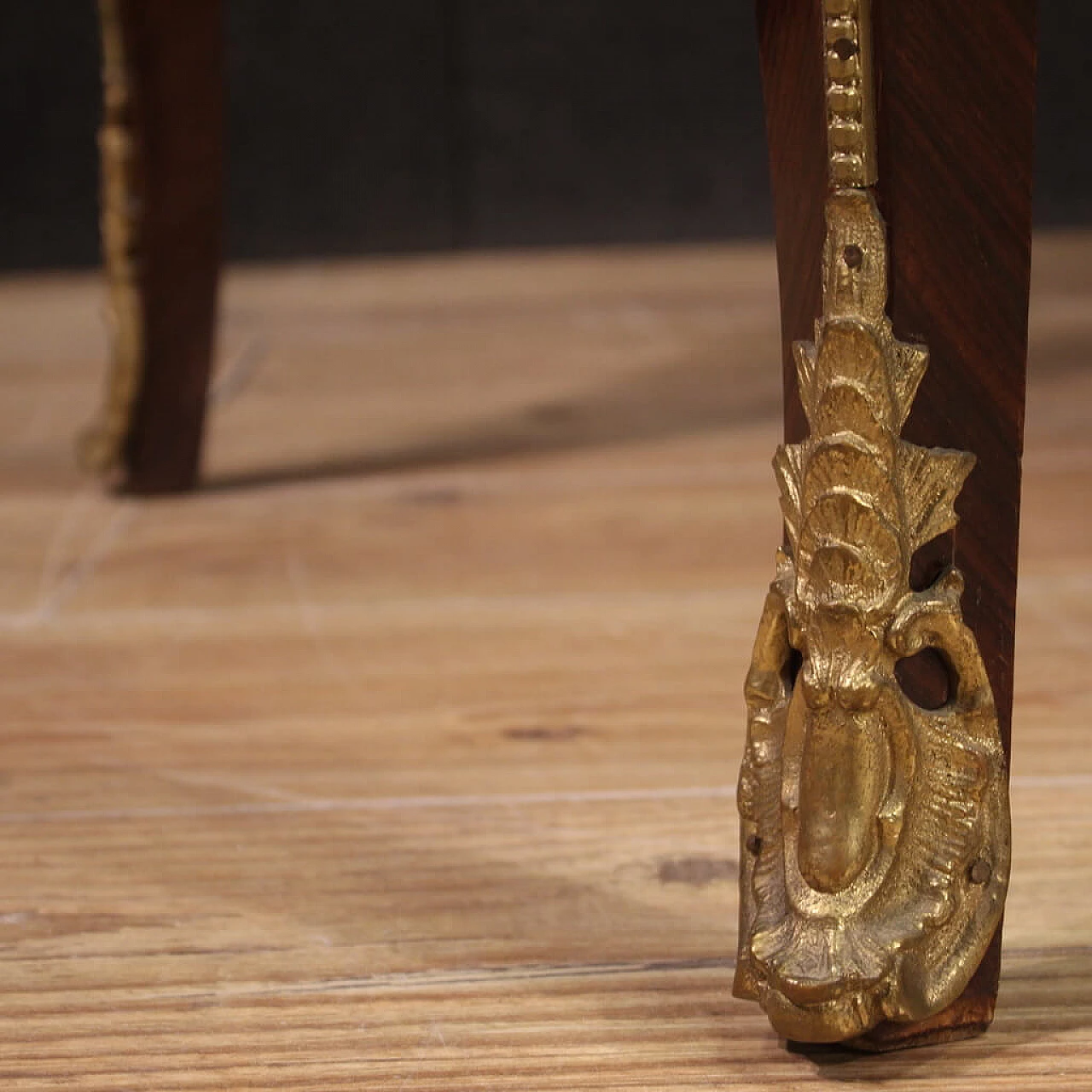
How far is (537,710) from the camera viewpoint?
508 mm

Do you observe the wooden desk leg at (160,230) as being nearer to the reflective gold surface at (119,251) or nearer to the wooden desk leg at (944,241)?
the reflective gold surface at (119,251)

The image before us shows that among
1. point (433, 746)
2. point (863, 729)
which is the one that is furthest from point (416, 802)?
point (863, 729)

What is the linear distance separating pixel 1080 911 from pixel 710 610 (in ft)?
0.76

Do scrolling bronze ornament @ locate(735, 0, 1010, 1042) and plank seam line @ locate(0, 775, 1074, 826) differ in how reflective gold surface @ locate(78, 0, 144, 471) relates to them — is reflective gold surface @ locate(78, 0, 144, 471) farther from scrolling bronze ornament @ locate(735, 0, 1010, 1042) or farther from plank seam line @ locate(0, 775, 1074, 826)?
scrolling bronze ornament @ locate(735, 0, 1010, 1042)

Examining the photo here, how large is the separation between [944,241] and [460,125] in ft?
4.20

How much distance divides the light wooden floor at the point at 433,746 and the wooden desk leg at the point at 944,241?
56 mm

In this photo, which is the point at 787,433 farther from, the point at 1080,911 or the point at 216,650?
the point at 216,650

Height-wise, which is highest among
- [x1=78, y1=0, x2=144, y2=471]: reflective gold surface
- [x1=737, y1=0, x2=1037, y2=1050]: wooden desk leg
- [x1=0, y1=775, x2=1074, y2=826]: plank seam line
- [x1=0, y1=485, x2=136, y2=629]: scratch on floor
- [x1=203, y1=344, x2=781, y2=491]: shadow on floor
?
[x1=737, y1=0, x2=1037, y2=1050]: wooden desk leg

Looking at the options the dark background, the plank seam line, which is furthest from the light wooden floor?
the dark background

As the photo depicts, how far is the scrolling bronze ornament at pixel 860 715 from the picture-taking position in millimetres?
291

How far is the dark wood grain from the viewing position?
705 millimetres

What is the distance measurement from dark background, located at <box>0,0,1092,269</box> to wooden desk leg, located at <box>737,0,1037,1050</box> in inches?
48.5

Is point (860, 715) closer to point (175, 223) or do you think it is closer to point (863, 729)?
point (863, 729)

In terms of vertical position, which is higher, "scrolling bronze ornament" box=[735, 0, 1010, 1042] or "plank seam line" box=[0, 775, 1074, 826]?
"scrolling bronze ornament" box=[735, 0, 1010, 1042]
